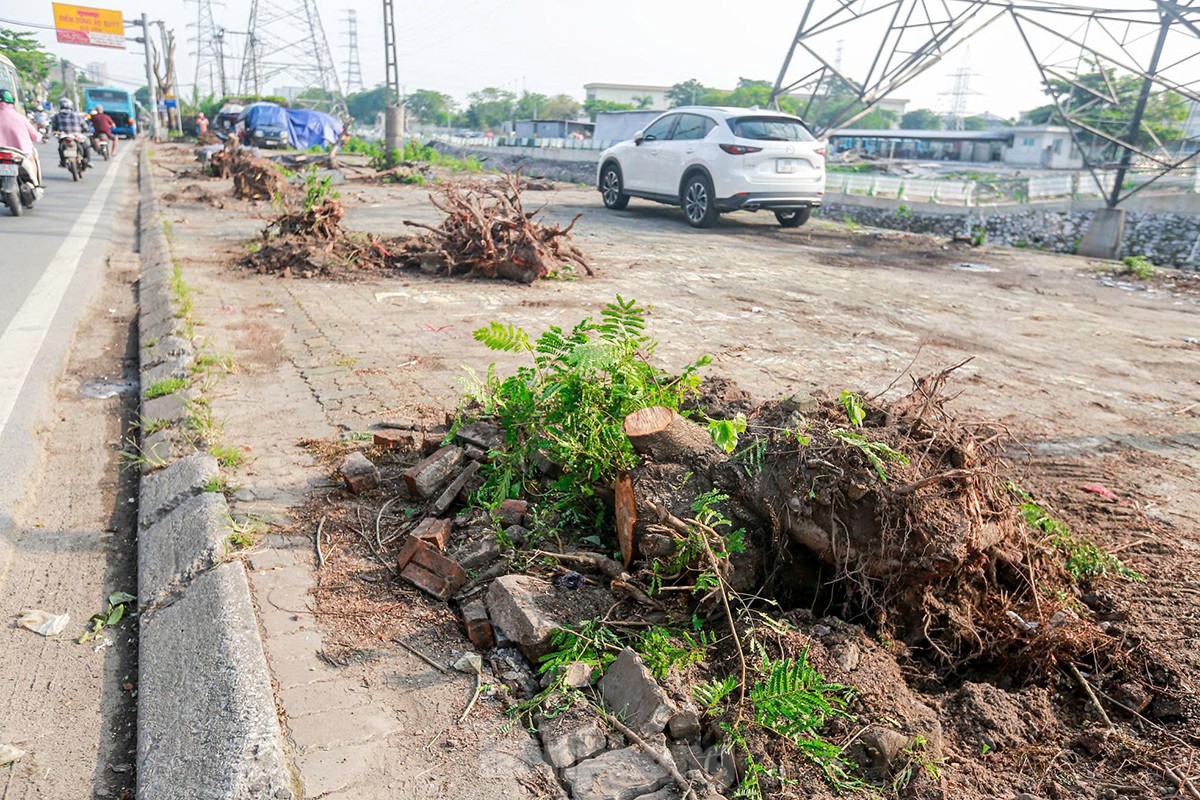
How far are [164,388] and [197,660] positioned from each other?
9.03 ft

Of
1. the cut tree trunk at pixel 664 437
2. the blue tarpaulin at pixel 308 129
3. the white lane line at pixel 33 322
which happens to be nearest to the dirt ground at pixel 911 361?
the cut tree trunk at pixel 664 437

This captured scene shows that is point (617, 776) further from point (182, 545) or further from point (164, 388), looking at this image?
point (164, 388)

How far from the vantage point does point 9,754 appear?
2.20 metres

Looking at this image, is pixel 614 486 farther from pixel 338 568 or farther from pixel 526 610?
pixel 338 568

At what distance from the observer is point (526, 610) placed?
8.35 ft

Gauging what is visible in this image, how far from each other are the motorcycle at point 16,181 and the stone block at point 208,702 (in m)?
11.6

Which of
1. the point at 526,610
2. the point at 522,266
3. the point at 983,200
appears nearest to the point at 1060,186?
the point at 983,200

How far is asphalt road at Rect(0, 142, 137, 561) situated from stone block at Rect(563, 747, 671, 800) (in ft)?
8.02

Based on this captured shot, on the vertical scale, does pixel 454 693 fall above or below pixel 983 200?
below

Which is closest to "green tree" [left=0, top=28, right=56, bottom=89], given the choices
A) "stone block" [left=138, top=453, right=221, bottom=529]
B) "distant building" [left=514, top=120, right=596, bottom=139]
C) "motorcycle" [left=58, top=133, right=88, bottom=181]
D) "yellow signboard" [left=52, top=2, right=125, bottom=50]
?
"yellow signboard" [left=52, top=2, right=125, bottom=50]

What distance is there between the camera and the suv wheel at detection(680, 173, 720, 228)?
12422 millimetres

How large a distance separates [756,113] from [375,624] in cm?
1107

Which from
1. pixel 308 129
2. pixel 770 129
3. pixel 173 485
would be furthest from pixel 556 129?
pixel 173 485

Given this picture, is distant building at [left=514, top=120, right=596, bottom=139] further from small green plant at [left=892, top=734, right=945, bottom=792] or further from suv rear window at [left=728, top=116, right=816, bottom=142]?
small green plant at [left=892, top=734, right=945, bottom=792]
